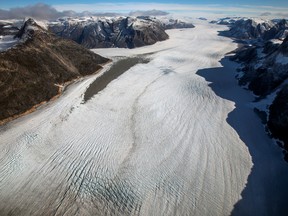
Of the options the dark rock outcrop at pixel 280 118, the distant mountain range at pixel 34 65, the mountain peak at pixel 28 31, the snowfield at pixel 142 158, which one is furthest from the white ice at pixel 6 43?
the dark rock outcrop at pixel 280 118

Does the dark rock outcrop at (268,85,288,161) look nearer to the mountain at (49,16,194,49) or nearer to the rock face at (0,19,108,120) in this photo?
the rock face at (0,19,108,120)

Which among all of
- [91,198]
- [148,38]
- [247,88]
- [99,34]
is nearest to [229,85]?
[247,88]

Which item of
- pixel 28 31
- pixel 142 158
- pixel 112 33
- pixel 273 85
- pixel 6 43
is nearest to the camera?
pixel 142 158

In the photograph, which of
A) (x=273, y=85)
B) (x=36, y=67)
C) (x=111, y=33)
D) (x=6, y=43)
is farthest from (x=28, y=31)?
(x=111, y=33)

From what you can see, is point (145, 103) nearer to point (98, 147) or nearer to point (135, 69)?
point (98, 147)

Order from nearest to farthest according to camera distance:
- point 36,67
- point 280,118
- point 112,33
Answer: point 280,118 → point 36,67 → point 112,33

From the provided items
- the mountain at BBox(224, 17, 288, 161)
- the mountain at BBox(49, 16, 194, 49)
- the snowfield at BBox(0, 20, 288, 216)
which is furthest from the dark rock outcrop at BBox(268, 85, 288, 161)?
the mountain at BBox(49, 16, 194, 49)

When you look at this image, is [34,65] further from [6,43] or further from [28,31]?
[28,31]
